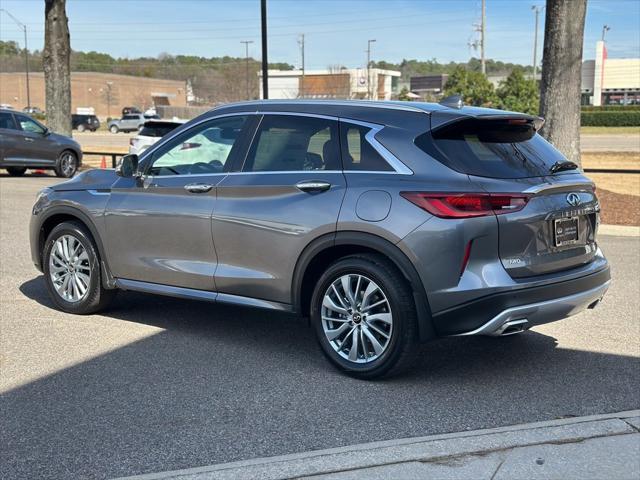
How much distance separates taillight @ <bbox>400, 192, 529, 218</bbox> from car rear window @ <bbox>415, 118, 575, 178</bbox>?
19cm

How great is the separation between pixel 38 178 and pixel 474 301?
18243 mm

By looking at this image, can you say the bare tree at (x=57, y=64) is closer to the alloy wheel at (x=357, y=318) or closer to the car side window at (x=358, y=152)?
the car side window at (x=358, y=152)

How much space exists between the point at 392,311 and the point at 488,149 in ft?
4.01

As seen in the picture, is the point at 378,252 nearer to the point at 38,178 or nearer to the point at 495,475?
the point at 495,475

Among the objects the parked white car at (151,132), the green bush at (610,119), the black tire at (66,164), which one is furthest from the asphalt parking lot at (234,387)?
the green bush at (610,119)

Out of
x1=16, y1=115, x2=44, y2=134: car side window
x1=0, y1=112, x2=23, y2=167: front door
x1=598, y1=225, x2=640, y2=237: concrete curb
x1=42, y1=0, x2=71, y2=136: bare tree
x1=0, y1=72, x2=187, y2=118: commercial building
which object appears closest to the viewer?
x1=598, y1=225, x2=640, y2=237: concrete curb

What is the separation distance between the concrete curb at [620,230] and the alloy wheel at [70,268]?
8308 millimetres

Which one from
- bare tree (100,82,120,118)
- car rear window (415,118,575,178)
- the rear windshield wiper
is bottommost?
the rear windshield wiper

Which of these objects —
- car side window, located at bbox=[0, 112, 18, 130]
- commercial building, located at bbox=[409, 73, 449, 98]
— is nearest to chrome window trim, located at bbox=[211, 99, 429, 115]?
car side window, located at bbox=[0, 112, 18, 130]

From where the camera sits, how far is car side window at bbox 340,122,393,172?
4969 millimetres

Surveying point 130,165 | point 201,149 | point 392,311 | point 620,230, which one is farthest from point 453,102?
point 620,230

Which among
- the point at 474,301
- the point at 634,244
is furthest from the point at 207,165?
the point at 634,244

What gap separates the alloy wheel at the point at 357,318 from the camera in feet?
16.1

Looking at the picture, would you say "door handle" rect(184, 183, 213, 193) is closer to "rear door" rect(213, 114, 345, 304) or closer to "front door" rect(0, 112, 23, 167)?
"rear door" rect(213, 114, 345, 304)
